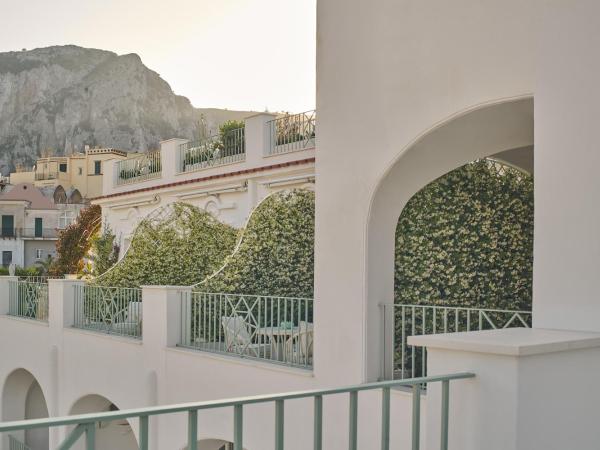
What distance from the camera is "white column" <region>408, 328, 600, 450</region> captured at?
387 centimetres

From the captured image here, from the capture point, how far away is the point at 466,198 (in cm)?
927

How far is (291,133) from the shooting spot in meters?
17.7

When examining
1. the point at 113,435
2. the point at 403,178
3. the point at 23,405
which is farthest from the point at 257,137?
the point at 403,178

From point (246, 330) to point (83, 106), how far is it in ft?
398

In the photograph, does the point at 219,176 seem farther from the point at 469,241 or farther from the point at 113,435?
the point at 469,241

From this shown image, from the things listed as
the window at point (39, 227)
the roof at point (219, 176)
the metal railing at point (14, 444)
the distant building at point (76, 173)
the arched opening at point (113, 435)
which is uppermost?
the distant building at point (76, 173)

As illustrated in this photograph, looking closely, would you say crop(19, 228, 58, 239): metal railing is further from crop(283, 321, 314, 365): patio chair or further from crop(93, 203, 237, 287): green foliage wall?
crop(283, 321, 314, 365): patio chair

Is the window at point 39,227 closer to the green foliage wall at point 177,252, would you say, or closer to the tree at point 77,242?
the tree at point 77,242

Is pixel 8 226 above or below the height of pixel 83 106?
below

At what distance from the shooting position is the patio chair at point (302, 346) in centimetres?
903

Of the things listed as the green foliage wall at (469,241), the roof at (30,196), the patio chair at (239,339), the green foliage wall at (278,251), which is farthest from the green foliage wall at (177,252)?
the roof at (30,196)

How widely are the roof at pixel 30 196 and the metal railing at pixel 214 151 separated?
154 ft

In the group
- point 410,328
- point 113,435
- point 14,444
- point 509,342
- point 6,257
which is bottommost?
point 14,444

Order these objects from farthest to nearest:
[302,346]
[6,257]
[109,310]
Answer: [6,257], [109,310], [302,346]
